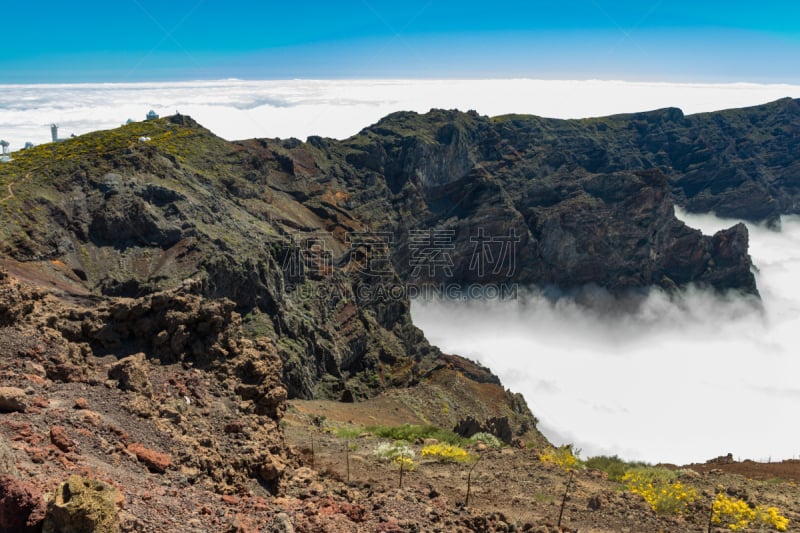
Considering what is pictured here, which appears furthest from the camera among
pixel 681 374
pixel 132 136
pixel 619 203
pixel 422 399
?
pixel 619 203

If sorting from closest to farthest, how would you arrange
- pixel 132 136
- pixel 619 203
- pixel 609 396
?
pixel 132 136, pixel 609 396, pixel 619 203

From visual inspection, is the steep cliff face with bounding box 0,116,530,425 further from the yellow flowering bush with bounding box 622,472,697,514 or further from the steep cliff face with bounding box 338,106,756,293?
the steep cliff face with bounding box 338,106,756,293

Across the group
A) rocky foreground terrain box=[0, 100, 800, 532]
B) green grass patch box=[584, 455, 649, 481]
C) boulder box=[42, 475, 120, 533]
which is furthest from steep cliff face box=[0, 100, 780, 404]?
green grass patch box=[584, 455, 649, 481]

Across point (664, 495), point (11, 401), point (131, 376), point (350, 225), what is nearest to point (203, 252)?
point (131, 376)

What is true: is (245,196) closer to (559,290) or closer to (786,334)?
(559,290)

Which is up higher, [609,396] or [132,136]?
[132,136]

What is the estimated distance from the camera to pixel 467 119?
15662 cm

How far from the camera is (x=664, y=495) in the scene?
15672mm

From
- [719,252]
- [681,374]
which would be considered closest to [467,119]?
[719,252]

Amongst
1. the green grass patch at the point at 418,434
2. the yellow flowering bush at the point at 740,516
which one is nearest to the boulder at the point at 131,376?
the green grass patch at the point at 418,434

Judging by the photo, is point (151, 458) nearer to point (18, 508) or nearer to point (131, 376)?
point (131, 376)

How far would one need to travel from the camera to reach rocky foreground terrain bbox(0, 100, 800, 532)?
10.8 meters

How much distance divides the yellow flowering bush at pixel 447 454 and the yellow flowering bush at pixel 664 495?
5174mm

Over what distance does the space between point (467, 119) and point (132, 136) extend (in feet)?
353
